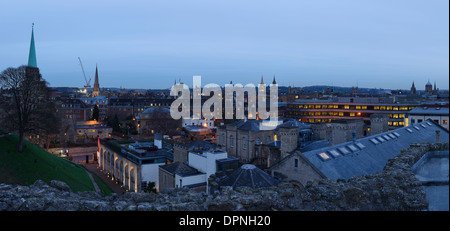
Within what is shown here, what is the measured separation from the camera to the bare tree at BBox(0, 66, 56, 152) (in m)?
32.8

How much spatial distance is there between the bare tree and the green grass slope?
1.17 meters

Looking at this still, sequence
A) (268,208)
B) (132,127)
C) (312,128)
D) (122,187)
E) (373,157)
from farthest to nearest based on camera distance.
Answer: (132,127)
(122,187)
(312,128)
(373,157)
(268,208)

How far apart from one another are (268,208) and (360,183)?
9.32ft

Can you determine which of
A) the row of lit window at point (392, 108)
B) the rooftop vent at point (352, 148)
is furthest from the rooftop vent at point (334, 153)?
the row of lit window at point (392, 108)

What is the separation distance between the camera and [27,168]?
2909cm

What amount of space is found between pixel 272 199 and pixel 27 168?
28266 millimetres

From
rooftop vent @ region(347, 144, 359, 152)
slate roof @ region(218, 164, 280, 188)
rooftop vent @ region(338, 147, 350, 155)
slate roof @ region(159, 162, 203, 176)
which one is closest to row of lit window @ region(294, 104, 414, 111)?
rooftop vent @ region(347, 144, 359, 152)

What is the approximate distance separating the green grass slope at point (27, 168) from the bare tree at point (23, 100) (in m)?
1.17

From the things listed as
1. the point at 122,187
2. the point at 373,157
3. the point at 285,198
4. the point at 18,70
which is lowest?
the point at 122,187

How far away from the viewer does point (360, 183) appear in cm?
886

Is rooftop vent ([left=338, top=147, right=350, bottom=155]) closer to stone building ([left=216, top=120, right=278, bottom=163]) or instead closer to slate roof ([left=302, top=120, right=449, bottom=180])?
slate roof ([left=302, top=120, right=449, bottom=180])

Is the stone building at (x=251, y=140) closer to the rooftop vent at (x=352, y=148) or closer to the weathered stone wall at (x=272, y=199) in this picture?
the rooftop vent at (x=352, y=148)
